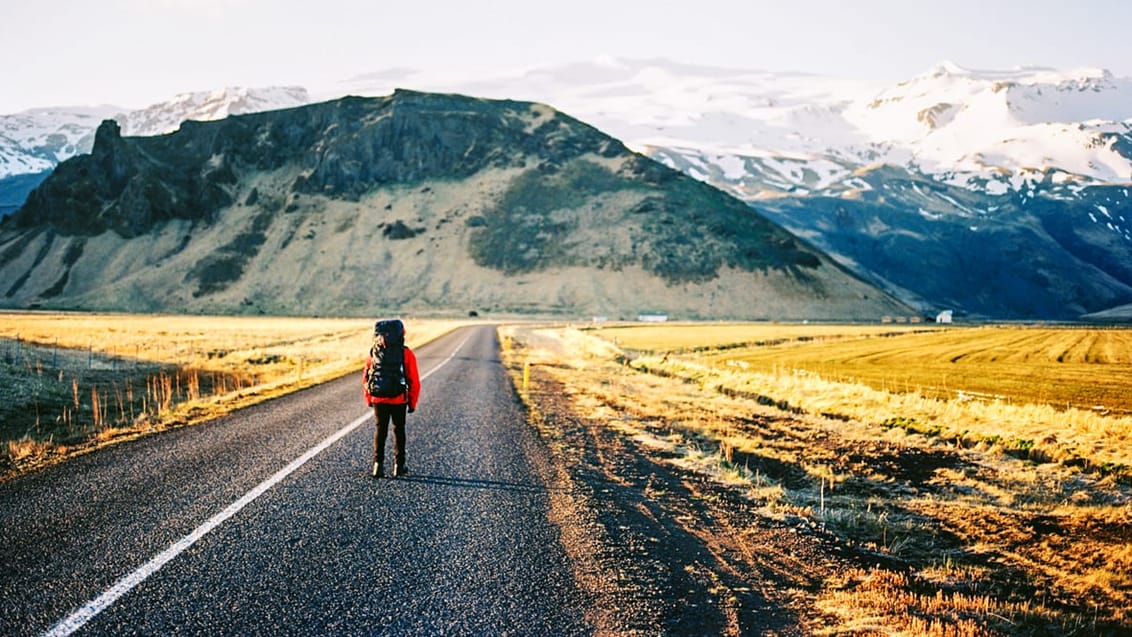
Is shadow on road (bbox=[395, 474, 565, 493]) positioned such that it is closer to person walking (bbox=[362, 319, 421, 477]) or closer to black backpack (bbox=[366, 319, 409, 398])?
person walking (bbox=[362, 319, 421, 477])

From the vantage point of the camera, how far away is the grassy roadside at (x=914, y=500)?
5.84m

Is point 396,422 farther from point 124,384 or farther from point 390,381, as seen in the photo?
point 124,384

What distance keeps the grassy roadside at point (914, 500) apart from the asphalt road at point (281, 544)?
238 centimetres

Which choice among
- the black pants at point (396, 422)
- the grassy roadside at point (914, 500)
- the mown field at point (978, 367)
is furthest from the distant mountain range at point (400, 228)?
the black pants at point (396, 422)

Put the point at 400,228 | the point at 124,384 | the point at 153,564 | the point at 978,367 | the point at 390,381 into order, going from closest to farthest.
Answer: the point at 153,564
the point at 390,381
the point at 124,384
the point at 978,367
the point at 400,228

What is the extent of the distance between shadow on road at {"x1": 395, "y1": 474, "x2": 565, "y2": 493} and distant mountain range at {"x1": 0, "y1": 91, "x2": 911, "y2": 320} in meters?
111

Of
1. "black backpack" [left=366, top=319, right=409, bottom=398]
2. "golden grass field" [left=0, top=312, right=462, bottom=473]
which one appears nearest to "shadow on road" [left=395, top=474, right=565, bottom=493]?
"black backpack" [left=366, top=319, right=409, bottom=398]

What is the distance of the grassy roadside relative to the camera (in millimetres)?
5836

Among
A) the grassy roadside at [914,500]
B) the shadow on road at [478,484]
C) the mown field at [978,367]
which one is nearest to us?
the grassy roadside at [914,500]

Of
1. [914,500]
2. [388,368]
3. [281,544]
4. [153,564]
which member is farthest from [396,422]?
[914,500]

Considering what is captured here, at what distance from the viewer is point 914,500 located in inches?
384

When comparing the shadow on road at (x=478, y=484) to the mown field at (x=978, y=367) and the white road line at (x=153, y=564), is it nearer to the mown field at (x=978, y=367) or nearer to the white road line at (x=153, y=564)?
the white road line at (x=153, y=564)

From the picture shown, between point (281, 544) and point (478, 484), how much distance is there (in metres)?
3.15

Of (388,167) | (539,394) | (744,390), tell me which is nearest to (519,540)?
(539,394)
